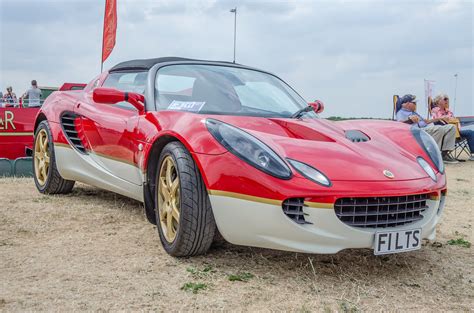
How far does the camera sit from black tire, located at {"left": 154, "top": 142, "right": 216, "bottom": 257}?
302 cm

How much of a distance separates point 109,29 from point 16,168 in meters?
5.20

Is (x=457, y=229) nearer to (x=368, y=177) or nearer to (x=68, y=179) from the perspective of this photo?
(x=368, y=177)

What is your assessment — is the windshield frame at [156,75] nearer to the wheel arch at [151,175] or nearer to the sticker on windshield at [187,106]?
the sticker on windshield at [187,106]

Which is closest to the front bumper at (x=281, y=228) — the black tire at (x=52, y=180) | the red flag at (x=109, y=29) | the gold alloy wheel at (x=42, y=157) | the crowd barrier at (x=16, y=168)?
the black tire at (x=52, y=180)

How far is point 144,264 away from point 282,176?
100 centimetres

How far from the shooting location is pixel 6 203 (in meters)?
4.90

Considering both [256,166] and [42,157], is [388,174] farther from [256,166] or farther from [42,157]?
[42,157]

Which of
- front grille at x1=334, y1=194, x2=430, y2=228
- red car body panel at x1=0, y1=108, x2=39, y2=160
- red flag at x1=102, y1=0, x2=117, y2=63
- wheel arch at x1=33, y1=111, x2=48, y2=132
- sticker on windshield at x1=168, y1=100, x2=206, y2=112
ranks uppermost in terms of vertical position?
red flag at x1=102, y1=0, x2=117, y2=63

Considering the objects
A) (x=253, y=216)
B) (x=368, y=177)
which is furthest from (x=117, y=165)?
(x=368, y=177)

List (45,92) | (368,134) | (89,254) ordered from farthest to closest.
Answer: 1. (45,92)
2. (368,134)
3. (89,254)

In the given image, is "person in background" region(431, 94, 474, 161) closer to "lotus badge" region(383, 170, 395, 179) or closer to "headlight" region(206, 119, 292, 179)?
"lotus badge" region(383, 170, 395, 179)

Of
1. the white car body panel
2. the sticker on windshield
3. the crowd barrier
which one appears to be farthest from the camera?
the crowd barrier

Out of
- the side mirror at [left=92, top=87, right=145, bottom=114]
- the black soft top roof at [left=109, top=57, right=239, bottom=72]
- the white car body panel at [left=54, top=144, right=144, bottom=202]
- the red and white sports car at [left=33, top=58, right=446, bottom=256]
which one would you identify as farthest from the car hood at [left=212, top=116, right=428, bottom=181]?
the black soft top roof at [left=109, top=57, right=239, bottom=72]

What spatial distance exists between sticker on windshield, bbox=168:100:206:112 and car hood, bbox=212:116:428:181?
1.17 ft
